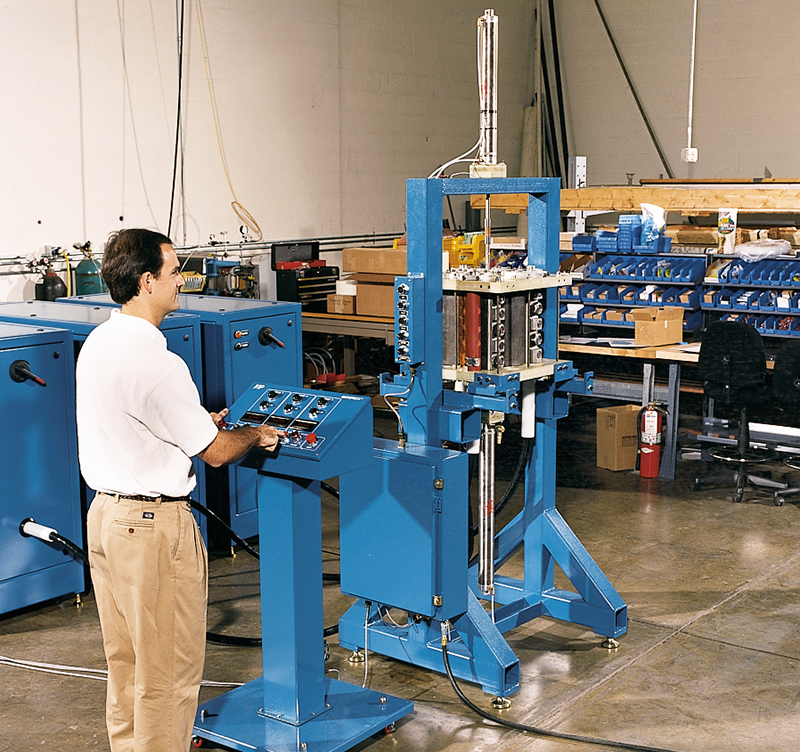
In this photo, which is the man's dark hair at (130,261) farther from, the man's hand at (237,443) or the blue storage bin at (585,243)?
the blue storage bin at (585,243)

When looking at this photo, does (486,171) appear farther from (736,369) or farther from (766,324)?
(766,324)

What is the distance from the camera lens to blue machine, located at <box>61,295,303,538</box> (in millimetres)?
4582

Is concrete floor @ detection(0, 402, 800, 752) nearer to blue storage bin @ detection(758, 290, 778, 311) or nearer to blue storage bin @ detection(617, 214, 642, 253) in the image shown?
blue storage bin @ detection(758, 290, 778, 311)

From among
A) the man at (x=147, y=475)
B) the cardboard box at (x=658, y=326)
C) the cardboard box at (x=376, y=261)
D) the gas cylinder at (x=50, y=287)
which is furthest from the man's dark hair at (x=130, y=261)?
the cardboard box at (x=376, y=261)

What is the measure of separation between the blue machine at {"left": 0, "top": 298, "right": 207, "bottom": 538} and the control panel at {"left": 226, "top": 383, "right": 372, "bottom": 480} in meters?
1.46

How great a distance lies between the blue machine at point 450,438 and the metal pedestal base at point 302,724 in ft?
1.07

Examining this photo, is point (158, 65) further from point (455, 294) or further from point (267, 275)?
point (455, 294)

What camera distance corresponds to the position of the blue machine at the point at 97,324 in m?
4.19

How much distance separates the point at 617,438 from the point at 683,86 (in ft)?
16.6

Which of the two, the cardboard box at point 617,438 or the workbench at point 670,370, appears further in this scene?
the cardboard box at point 617,438

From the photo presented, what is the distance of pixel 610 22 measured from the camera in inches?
401

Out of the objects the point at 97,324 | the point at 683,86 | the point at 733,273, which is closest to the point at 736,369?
the point at 733,273

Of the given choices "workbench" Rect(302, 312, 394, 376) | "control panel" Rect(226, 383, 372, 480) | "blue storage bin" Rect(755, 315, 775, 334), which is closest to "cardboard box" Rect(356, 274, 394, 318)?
"workbench" Rect(302, 312, 394, 376)

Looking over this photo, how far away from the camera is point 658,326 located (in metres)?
6.04
